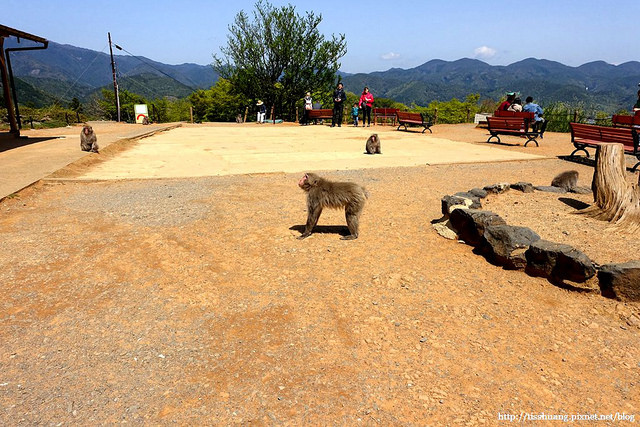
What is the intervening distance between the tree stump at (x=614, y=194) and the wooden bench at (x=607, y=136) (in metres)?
4.16

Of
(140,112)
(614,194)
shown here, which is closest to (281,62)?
(140,112)

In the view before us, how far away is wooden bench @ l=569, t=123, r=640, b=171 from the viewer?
9500 mm

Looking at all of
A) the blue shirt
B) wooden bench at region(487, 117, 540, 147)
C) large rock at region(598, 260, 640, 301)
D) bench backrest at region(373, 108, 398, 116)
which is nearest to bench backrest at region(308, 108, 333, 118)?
bench backrest at region(373, 108, 398, 116)

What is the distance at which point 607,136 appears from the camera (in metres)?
10.1

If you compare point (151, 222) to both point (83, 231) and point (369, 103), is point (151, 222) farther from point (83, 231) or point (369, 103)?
point (369, 103)

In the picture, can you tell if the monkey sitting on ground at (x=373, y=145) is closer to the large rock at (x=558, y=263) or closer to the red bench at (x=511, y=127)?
the red bench at (x=511, y=127)

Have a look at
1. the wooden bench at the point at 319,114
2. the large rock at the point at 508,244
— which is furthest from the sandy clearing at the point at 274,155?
the wooden bench at the point at 319,114

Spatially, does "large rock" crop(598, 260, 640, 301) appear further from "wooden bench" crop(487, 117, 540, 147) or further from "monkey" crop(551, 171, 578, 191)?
"wooden bench" crop(487, 117, 540, 147)

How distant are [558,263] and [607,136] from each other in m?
8.48

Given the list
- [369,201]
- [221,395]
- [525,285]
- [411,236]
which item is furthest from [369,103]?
[221,395]

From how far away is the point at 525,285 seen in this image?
385 cm

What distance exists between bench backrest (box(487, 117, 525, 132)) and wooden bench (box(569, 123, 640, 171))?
2969 mm

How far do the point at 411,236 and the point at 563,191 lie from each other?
11.5 feet

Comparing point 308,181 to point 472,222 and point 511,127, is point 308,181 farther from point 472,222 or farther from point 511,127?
point 511,127
